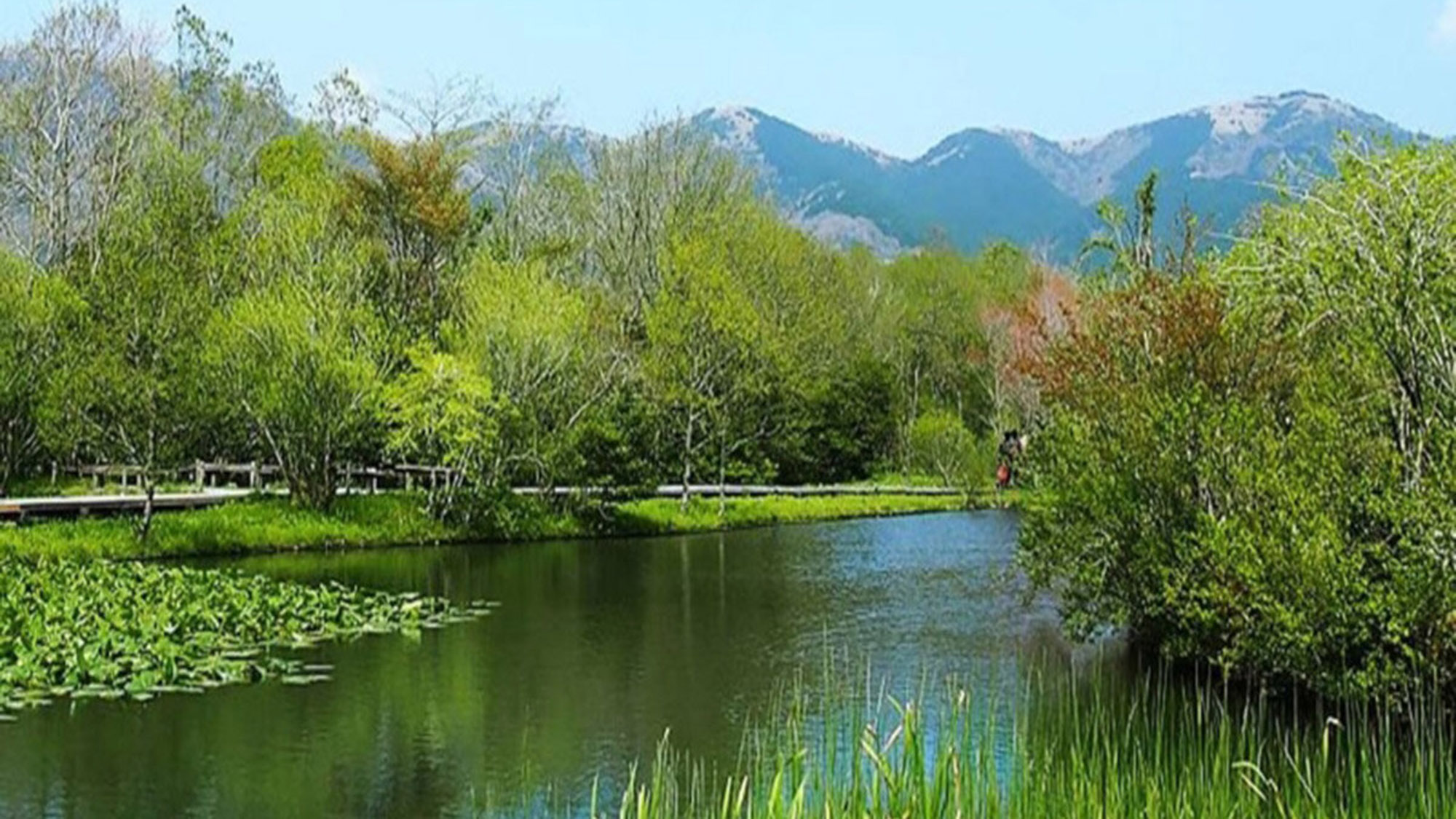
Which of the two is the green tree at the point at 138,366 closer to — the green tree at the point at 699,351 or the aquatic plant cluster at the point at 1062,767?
the green tree at the point at 699,351

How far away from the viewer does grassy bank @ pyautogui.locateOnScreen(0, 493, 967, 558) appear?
31250mm

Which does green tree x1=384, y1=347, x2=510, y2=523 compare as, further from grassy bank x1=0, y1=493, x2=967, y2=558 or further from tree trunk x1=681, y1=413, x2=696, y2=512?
tree trunk x1=681, y1=413, x2=696, y2=512

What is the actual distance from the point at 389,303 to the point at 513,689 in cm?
2737

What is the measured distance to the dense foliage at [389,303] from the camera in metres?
36.3

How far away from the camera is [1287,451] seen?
1702 centimetres

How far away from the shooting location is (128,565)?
26.5 meters

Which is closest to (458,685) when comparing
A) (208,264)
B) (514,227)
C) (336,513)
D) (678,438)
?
(336,513)

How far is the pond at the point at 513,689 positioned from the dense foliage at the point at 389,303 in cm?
510

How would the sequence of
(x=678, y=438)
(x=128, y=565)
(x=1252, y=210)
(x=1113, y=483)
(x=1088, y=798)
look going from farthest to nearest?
(x=678, y=438)
(x=128, y=565)
(x=1252, y=210)
(x=1113, y=483)
(x=1088, y=798)

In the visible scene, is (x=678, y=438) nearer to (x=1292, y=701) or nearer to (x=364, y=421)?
(x=364, y=421)

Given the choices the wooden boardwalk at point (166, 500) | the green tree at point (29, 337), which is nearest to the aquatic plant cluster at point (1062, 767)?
the wooden boardwalk at point (166, 500)

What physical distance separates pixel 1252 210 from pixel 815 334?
40336mm

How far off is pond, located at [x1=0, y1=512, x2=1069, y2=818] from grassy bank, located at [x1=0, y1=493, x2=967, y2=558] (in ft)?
4.99

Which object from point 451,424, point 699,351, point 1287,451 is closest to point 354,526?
point 451,424
